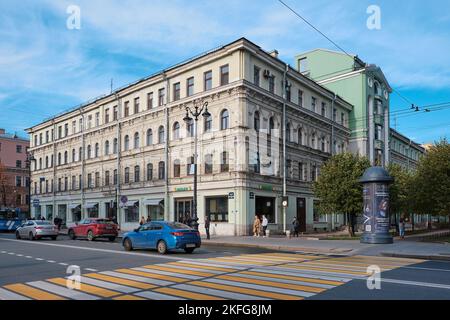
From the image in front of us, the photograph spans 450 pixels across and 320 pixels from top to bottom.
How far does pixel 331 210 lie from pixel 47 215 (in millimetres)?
40839

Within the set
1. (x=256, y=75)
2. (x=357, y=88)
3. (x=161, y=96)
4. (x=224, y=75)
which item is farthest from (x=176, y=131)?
(x=357, y=88)

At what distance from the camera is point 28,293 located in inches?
357

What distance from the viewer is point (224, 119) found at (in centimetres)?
3431

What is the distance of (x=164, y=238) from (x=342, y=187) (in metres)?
15.7

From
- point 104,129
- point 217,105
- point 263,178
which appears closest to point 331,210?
point 263,178

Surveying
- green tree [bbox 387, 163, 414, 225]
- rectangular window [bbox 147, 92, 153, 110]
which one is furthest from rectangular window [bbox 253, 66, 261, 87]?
green tree [bbox 387, 163, 414, 225]

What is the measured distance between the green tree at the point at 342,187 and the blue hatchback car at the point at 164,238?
14.2 m

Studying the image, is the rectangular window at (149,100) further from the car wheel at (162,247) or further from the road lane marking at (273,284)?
the road lane marking at (273,284)

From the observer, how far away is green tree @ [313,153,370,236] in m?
29.9

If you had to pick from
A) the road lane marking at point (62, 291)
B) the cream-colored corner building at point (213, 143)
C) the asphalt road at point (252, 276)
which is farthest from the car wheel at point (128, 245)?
the cream-colored corner building at point (213, 143)

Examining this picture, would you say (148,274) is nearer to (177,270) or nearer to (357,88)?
(177,270)

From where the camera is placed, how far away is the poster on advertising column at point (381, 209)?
76.8 feet

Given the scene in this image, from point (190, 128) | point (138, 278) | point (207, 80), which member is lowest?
point (138, 278)
